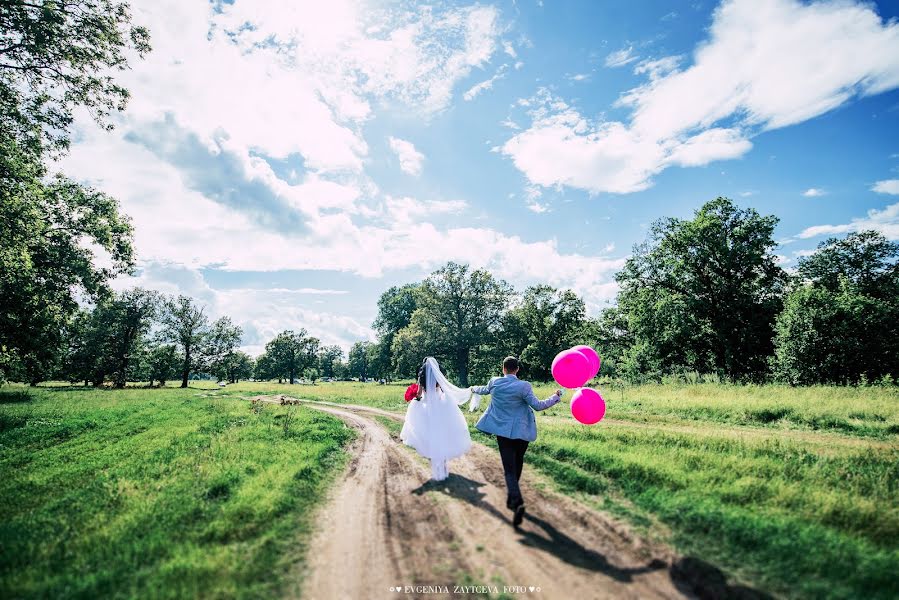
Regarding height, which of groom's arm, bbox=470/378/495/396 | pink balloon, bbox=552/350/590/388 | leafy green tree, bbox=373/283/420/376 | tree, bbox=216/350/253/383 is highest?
leafy green tree, bbox=373/283/420/376

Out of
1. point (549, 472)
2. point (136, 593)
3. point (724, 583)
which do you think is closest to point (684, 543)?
point (724, 583)

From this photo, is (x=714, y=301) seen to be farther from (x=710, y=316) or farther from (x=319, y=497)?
(x=319, y=497)

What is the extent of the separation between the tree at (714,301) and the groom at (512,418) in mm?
29030

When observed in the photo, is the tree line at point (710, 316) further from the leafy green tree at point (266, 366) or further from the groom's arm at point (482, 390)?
the leafy green tree at point (266, 366)

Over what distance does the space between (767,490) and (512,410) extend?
15.2 ft

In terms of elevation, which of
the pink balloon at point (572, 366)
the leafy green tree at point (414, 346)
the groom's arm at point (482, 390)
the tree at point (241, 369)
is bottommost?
the tree at point (241, 369)

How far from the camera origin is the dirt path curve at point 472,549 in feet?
14.4

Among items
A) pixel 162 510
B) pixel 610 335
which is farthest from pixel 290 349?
pixel 162 510

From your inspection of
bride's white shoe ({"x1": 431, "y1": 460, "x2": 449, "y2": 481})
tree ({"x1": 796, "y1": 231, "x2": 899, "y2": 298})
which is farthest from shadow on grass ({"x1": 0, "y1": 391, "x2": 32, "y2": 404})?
tree ({"x1": 796, "y1": 231, "x2": 899, "y2": 298})

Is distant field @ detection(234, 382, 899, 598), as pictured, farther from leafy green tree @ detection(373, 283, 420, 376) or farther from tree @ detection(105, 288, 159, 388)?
tree @ detection(105, 288, 159, 388)

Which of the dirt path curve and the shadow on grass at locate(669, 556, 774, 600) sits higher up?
the shadow on grass at locate(669, 556, 774, 600)

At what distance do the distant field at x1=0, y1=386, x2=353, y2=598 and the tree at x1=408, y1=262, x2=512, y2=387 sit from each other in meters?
30.9

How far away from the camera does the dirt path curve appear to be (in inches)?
173

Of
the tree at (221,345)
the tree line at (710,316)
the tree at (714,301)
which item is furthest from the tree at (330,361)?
the tree at (714,301)
